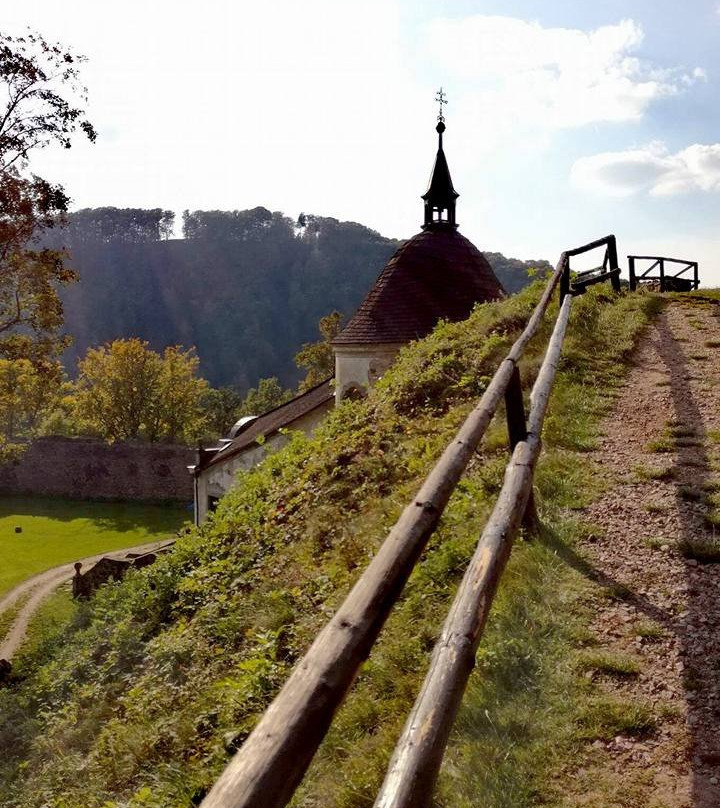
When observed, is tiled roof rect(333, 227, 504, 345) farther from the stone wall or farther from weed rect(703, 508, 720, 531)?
the stone wall

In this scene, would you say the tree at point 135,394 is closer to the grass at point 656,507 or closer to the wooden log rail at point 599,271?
the wooden log rail at point 599,271

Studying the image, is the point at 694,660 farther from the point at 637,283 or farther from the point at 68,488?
the point at 68,488

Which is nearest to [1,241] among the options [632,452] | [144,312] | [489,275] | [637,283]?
[489,275]

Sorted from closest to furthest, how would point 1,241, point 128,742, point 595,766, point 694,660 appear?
1. point 595,766
2. point 694,660
3. point 128,742
4. point 1,241

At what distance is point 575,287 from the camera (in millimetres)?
11656

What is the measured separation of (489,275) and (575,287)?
6191mm

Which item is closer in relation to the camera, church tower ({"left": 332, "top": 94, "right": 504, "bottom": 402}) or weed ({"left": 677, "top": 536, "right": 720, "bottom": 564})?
weed ({"left": 677, "top": 536, "right": 720, "bottom": 564})

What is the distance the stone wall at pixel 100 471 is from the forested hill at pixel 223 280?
65.3 m

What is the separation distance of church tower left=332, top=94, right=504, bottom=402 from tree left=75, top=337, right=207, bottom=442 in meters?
29.1

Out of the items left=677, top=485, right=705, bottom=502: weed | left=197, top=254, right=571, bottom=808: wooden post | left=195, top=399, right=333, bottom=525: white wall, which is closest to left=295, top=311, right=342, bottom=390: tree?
left=195, top=399, right=333, bottom=525: white wall

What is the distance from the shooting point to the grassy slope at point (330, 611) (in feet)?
10.5

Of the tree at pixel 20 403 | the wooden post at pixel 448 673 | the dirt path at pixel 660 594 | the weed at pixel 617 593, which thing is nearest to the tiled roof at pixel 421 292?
the dirt path at pixel 660 594

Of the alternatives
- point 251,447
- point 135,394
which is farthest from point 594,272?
point 135,394

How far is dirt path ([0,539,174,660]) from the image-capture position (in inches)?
669
